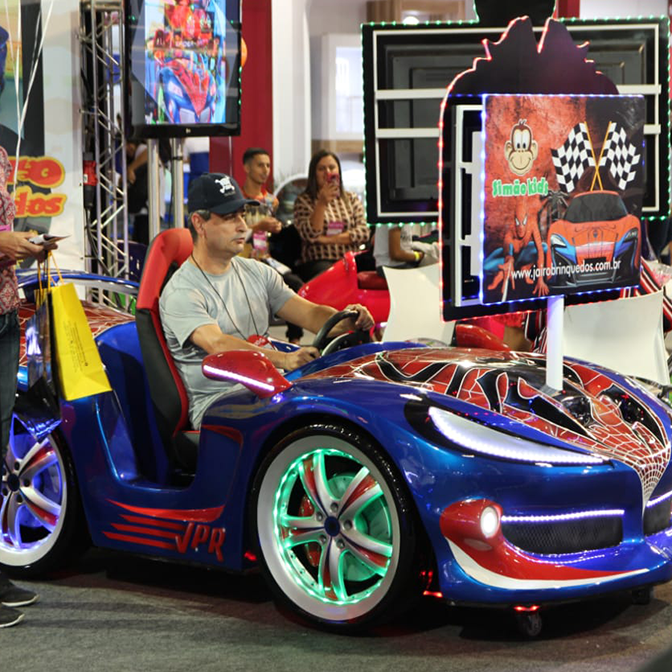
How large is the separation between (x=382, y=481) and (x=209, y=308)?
1.39 m

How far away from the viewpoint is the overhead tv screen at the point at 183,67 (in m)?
8.32

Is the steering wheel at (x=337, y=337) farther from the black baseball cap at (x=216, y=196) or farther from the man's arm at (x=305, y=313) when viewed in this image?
the black baseball cap at (x=216, y=196)

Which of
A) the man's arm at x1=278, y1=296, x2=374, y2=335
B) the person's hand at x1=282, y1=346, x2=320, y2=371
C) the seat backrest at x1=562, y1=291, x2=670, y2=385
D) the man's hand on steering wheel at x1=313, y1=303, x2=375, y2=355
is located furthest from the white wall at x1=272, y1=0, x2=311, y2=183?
the person's hand at x1=282, y1=346, x2=320, y2=371

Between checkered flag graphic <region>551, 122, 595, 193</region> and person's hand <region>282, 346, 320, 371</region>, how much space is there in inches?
40.4

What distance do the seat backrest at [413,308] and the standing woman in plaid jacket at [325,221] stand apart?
2.97 metres

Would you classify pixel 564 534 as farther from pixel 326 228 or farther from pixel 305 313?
pixel 326 228

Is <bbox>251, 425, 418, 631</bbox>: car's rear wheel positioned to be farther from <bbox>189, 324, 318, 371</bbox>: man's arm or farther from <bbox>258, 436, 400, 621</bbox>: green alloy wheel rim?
<bbox>189, 324, 318, 371</bbox>: man's arm

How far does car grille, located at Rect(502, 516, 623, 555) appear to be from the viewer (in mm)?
3650

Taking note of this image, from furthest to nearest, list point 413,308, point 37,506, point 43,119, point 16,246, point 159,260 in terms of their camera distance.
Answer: point 43,119
point 413,308
point 159,260
point 37,506
point 16,246

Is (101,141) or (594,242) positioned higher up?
(101,141)

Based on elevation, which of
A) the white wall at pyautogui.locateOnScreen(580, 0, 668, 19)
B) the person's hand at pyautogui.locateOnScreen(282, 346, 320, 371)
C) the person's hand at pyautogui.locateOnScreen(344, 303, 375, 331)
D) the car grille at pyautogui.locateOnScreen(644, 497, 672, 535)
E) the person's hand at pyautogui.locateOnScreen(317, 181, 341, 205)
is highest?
the white wall at pyautogui.locateOnScreen(580, 0, 668, 19)

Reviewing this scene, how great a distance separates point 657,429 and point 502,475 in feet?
2.41

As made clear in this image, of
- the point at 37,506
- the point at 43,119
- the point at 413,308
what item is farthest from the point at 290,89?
the point at 37,506

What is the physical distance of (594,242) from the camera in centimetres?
453
